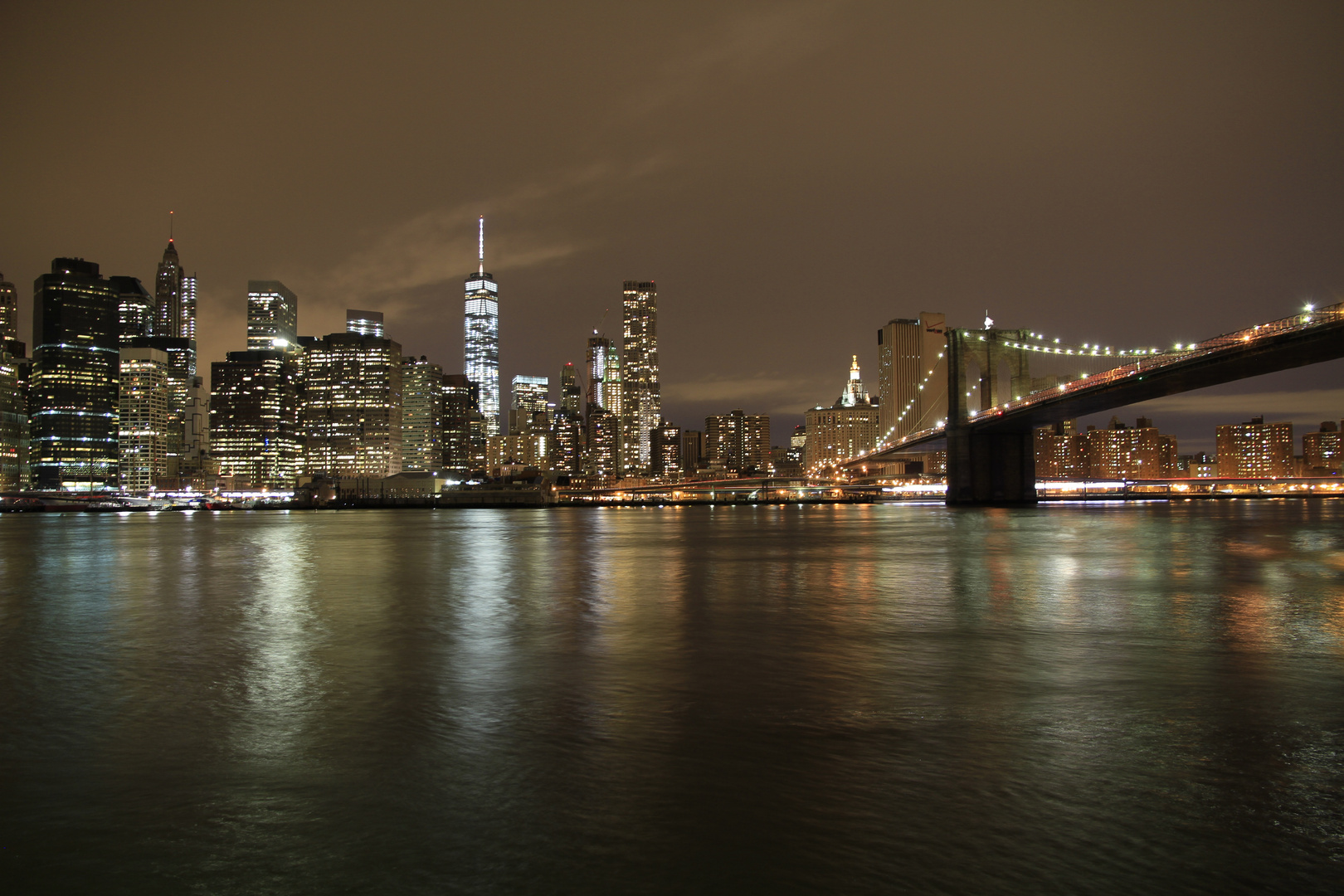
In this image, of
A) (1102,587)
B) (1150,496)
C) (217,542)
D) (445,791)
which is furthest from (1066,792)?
(1150,496)

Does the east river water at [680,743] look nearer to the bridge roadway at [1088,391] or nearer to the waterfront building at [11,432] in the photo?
the bridge roadway at [1088,391]

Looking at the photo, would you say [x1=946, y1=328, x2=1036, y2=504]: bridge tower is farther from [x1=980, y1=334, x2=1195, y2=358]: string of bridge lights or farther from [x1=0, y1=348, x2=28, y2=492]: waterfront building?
[x1=0, y1=348, x2=28, y2=492]: waterfront building

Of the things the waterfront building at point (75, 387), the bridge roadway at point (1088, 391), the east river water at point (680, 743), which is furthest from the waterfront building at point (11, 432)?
the east river water at point (680, 743)

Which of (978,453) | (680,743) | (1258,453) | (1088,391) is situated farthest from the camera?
(1258,453)

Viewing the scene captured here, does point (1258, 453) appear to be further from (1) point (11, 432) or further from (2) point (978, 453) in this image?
(1) point (11, 432)

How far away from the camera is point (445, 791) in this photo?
6.73 m

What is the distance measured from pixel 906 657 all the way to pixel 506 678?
17.4ft

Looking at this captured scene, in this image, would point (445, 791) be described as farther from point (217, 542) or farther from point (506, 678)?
point (217, 542)

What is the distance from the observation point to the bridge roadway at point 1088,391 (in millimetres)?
45344

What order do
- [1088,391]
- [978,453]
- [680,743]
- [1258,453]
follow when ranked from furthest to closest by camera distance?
1. [1258,453]
2. [978,453]
3. [1088,391]
4. [680,743]

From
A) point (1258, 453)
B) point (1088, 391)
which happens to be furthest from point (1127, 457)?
point (1088, 391)

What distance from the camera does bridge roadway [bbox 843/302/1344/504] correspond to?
45.3 m

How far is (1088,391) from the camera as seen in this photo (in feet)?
197

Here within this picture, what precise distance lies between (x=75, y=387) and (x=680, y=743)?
21759cm
